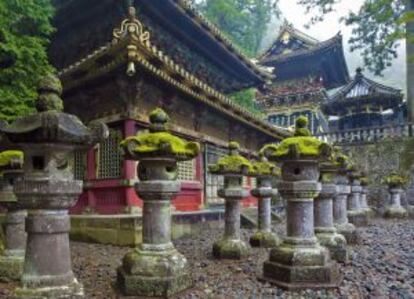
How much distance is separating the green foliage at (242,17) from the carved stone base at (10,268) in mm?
20570

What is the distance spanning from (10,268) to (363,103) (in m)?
21.4

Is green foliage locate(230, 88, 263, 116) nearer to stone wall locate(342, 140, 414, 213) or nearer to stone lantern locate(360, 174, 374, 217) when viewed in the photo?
stone wall locate(342, 140, 414, 213)

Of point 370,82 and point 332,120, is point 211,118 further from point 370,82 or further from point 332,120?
point 332,120

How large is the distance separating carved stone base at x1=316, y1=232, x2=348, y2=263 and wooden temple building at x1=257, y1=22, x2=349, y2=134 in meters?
17.9

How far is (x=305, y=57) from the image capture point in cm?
2319

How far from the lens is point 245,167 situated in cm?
597

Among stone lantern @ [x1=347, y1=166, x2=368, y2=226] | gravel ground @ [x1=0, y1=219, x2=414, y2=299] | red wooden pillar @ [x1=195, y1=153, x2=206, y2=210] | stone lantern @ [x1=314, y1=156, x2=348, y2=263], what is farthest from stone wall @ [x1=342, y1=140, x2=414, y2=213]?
stone lantern @ [x1=314, y1=156, x2=348, y2=263]

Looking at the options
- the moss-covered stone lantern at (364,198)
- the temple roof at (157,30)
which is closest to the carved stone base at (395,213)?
the moss-covered stone lantern at (364,198)

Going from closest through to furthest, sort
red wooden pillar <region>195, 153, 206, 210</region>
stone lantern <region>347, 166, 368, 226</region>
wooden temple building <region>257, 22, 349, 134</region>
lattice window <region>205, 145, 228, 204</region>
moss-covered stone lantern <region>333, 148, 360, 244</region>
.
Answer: moss-covered stone lantern <region>333, 148, 360, 244</region> → stone lantern <region>347, 166, 368, 226</region> → red wooden pillar <region>195, 153, 206, 210</region> → lattice window <region>205, 145, 228, 204</region> → wooden temple building <region>257, 22, 349, 134</region>

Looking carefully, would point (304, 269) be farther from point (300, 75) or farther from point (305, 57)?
point (300, 75)

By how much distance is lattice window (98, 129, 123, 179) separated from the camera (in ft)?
29.1

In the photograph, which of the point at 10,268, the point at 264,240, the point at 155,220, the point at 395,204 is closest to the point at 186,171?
the point at 264,240

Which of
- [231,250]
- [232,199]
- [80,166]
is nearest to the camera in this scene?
[231,250]

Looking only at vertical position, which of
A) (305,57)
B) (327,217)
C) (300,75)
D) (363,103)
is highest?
(305,57)
